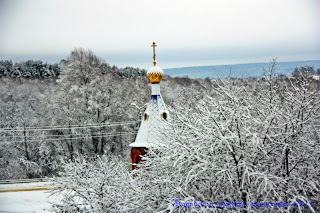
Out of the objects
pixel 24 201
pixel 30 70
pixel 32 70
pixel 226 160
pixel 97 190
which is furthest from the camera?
pixel 32 70

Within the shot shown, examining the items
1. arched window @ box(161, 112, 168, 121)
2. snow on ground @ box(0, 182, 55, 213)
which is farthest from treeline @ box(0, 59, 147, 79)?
arched window @ box(161, 112, 168, 121)

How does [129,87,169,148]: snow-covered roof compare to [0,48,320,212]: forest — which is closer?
[0,48,320,212]: forest

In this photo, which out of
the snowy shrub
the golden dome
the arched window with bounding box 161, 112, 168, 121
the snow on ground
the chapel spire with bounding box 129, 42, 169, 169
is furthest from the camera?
the snow on ground

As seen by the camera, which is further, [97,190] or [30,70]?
[30,70]

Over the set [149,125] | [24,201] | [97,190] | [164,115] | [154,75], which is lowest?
[24,201]

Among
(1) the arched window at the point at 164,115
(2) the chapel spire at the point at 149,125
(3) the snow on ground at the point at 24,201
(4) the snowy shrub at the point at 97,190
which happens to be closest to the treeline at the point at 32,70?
(3) the snow on ground at the point at 24,201

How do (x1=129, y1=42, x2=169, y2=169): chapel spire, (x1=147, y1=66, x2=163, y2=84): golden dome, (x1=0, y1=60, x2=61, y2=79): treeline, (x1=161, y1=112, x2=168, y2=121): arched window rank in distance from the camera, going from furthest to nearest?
(x1=0, y1=60, x2=61, y2=79): treeline, (x1=147, y1=66, x2=163, y2=84): golden dome, (x1=161, y1=112, x2=168, y2=121): arched window, (x1=129, y1=42, x2=169, y2=169): chapel spire

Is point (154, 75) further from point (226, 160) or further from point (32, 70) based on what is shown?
point (32, 70)

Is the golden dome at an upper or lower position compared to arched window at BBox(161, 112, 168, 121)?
upper

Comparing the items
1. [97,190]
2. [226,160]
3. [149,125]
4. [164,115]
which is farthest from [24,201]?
[226,160]

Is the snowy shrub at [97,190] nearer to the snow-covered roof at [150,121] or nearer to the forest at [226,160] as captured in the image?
the forest at [226,160]

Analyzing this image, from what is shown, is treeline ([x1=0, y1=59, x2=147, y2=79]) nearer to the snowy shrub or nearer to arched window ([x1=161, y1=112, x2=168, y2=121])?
arched window ([x1=161, y1=112, x2=168, y2=121])

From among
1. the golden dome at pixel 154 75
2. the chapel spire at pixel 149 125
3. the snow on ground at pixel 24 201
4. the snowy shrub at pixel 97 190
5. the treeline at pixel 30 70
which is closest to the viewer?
the snowy shrub at pixel 97 190

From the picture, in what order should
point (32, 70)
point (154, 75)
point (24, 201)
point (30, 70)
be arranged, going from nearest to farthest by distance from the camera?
point (154, 75)
point (24, 201)
point (30, 70)
point (32, 70)
